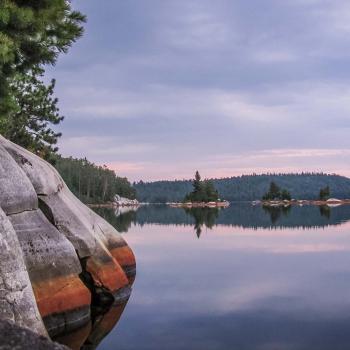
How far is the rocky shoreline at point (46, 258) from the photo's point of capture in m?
10.6

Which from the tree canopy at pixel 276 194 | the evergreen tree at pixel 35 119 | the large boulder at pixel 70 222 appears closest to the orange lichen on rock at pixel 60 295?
the large boulder at pixel 70 222

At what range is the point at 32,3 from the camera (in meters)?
15.8

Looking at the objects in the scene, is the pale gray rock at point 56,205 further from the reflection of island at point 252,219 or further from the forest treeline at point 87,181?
the forest treeline at point 87,181

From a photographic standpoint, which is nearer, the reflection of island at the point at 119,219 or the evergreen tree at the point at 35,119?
the evergreen tree at the point at 35,119

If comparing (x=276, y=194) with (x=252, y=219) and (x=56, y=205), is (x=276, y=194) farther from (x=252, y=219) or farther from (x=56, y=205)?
(x=56, y=205)

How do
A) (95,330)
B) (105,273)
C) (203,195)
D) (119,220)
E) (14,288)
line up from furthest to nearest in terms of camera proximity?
(203,195)
(119,220)
(105,273)
(95,330)
(14,288)

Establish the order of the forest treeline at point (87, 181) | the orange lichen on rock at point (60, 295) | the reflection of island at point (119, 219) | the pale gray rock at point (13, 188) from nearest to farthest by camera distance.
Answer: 1. the orange lichen on rock at point (60, 295)
2. the pale gray rock at point (13, 188)
3. the reflection of island at point (119, 219)
4. the forest treeline at point (87, 181)

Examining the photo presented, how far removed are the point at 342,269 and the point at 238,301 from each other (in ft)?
31.4

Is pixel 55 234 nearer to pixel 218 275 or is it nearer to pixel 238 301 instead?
pixel 238 301

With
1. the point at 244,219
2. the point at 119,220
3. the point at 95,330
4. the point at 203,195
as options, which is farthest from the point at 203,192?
the point at 95,330

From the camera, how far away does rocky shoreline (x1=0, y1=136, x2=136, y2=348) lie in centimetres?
1058

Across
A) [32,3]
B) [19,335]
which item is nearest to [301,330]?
[19,335]

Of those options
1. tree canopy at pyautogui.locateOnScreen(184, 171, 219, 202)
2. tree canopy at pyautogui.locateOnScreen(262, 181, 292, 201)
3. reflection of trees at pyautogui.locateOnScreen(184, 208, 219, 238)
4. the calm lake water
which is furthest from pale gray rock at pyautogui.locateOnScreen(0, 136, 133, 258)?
tree canopy at pyautogui.locateOnScreen(262, 181, 292, 201)

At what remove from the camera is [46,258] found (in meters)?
14.2
